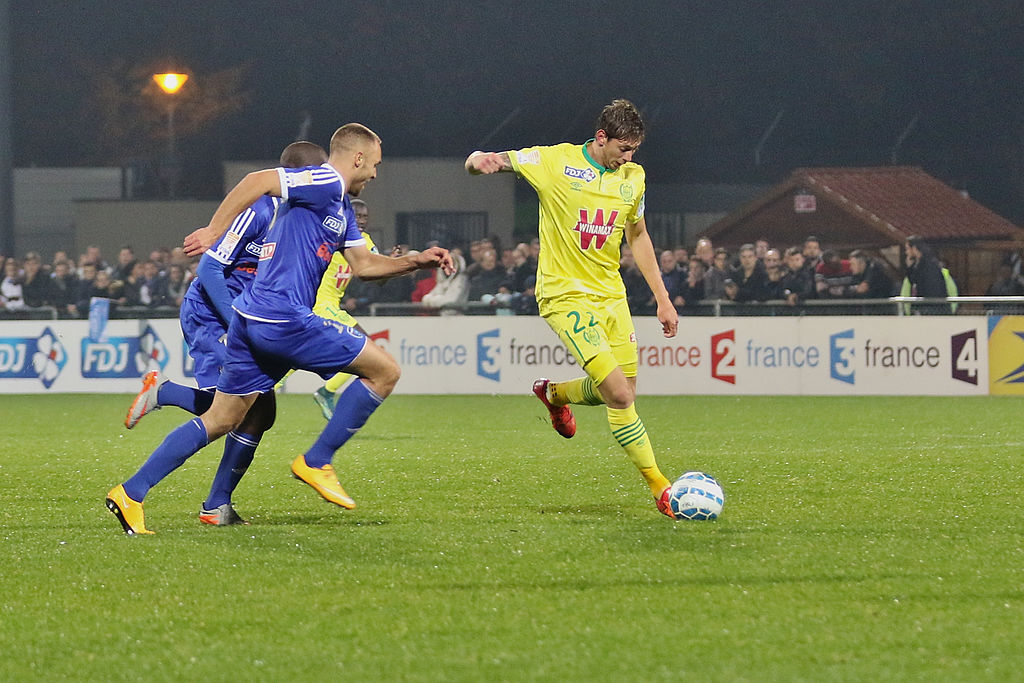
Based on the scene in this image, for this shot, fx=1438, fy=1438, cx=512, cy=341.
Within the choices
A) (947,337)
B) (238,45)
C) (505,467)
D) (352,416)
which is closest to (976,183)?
(947,337)

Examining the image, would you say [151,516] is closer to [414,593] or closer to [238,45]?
[414,593]

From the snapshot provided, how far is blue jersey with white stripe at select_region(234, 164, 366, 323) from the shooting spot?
616 cm

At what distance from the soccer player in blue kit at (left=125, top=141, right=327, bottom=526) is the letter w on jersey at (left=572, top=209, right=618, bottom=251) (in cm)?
132

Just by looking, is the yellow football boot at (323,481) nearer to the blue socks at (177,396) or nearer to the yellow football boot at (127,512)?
the yellow football boot at (127,512)

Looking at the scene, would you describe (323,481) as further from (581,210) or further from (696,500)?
(581,210)

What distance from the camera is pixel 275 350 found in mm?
6215

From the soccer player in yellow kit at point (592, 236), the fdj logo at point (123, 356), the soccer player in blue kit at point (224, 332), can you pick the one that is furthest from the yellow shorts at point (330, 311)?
the fdj logo at point (123, 356)

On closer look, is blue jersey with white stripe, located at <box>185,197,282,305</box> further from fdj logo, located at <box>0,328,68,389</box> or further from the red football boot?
fdj logo, located at <box>0,328,68,389</box>

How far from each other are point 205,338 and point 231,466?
1569mm

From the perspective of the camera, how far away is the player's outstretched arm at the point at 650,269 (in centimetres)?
740

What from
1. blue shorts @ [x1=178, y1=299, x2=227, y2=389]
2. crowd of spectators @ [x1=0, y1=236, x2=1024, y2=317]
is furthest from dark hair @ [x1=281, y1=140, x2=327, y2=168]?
crowd of spectators @ [x1=0, y1=236, x2=1024, y2=317]

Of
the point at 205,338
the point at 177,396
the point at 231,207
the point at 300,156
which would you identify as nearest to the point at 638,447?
the point at 300,156

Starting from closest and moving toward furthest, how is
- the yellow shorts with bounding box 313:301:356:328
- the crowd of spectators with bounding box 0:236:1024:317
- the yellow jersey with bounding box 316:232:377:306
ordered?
the yellow shorts with bounding box 313:301:356:328, the yellow jersey with bounding box 316:232:377:306, the crowd of spectators with bounding box 0:236:1024:317

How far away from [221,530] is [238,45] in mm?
29174
